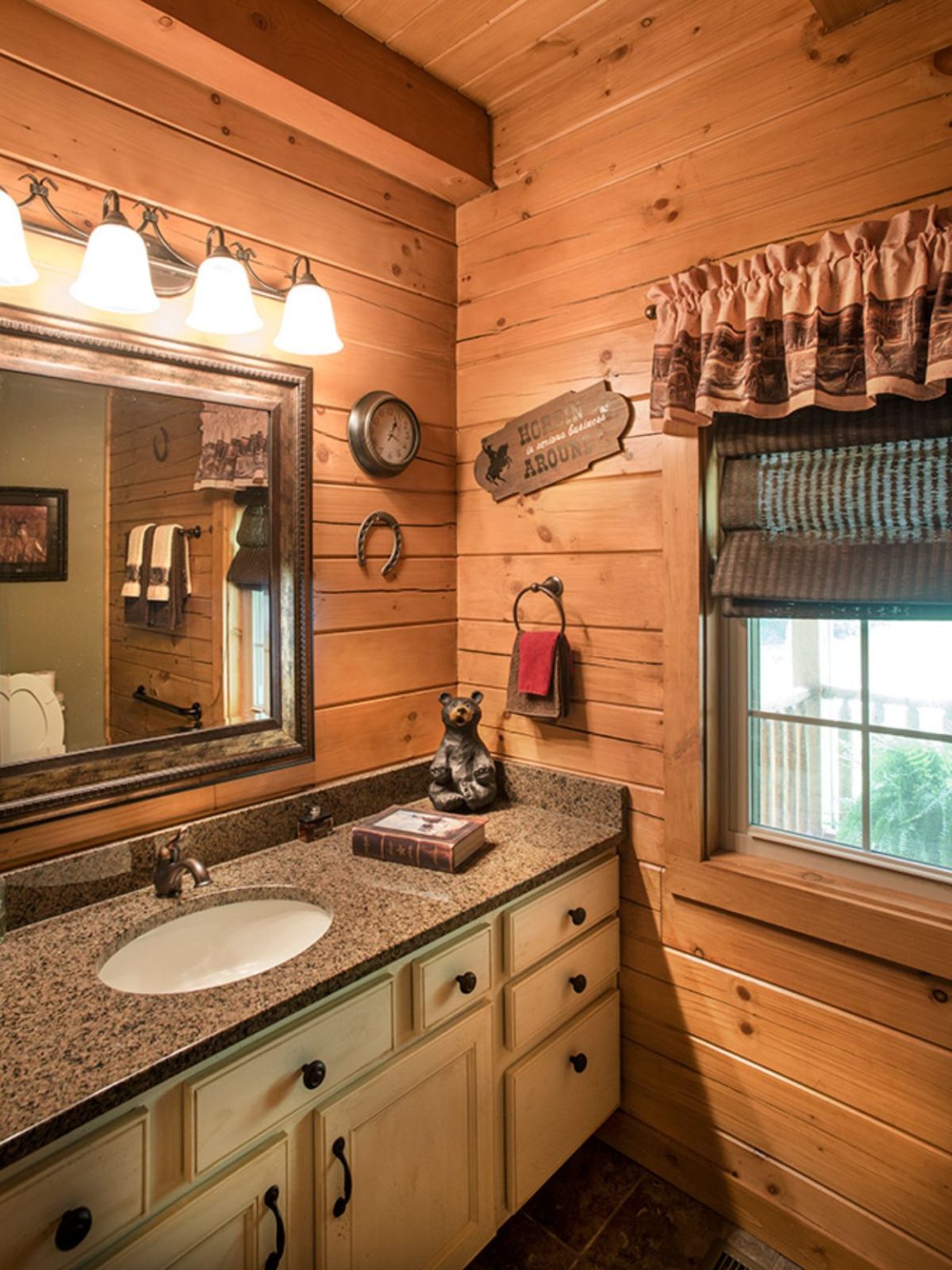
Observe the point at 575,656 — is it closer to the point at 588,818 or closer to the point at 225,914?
the point at 588,818

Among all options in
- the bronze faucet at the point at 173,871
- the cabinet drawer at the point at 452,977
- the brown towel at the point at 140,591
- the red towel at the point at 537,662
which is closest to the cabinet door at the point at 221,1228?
the cabinet drawer at the point at 452,977

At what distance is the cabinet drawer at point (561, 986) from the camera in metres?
1.49

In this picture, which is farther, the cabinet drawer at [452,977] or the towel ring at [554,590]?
the towel ring at [554,590]

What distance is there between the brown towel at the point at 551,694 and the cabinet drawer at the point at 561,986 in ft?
1.69

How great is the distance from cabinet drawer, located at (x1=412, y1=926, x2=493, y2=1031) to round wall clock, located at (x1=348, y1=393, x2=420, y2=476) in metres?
1.11

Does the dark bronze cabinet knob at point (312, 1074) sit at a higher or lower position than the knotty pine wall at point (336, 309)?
lower

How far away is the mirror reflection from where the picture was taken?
130 cm

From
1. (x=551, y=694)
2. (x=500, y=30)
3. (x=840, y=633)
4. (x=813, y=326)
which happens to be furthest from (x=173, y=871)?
(x=500, y=30)

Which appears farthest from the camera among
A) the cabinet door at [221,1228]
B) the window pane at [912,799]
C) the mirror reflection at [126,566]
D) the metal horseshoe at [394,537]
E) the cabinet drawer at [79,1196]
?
the metal horseshoe at [394,537]

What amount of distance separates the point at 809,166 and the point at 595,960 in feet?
5.65

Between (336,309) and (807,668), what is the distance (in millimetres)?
1368

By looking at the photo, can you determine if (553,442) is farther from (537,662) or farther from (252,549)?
(252,549)

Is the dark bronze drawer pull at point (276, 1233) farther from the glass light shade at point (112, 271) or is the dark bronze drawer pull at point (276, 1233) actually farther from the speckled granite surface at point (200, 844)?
the glass light shade at point (112, 271)

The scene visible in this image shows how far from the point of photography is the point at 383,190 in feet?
6.20
